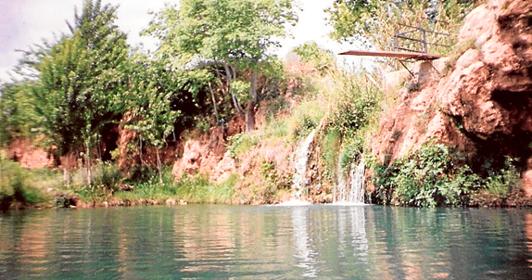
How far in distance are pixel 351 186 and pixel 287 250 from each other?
10.6m

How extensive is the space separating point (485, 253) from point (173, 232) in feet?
15.9

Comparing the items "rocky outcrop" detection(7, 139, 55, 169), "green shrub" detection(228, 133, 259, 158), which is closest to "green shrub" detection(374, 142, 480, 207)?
"green shrub" detection(228, 133, 259, 158)

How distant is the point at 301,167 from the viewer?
749 inches

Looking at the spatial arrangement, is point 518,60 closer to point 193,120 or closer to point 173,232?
point 173,232

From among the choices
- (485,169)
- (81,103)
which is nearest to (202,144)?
(81,103)

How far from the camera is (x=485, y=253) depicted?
5.59 meters

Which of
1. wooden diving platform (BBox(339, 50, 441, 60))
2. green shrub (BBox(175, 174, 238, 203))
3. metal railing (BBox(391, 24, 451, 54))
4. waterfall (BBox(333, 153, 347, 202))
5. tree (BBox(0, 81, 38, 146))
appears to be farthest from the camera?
tree (BBox(0, 81, 38, 146))

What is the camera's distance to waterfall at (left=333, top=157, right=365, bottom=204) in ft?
52.9

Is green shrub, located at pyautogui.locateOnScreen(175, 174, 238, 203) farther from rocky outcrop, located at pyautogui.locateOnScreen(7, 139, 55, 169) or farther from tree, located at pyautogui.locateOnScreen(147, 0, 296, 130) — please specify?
rocky outcrop, located at pyautogui.locateOnScreen(7, 139, 55, 169)

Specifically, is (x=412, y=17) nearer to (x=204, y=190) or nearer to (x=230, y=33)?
(x=230, y=33)

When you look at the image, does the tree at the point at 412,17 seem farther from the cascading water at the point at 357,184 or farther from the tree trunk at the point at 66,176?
the tree trunk at the point at 66,176

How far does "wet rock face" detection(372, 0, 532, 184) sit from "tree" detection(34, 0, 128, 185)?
1483 centimetres

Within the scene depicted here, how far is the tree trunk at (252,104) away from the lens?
85.9 feet

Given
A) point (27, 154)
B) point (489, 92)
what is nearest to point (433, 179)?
point (489, 92)
